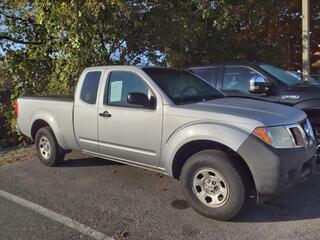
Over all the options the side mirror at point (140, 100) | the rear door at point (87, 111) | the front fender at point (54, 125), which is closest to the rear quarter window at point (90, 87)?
the rear door at point (87, 111)

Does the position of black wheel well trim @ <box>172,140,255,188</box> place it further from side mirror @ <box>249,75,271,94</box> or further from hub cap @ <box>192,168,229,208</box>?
side mirror @ <box>249,75,271,94</box>

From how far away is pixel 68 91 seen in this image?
31.8 feet

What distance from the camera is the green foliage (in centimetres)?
876

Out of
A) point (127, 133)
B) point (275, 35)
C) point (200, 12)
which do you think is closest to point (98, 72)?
point (127, 133)

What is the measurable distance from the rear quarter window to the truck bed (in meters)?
0.32

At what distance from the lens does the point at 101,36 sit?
923cm

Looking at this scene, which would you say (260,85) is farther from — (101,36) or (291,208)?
(101,36)

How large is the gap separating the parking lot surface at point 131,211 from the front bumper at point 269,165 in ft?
1.48

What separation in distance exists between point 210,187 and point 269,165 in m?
0.75

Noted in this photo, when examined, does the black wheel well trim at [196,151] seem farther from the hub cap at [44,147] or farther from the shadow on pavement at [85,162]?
the hub cap at [44,147]

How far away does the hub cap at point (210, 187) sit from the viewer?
4.53 metres

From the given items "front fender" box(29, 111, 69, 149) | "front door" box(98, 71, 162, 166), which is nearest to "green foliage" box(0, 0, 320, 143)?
"front fender" box(29, 111, 69, 149)

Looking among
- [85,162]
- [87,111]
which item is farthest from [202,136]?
[85,162]

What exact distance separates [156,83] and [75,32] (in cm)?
398
